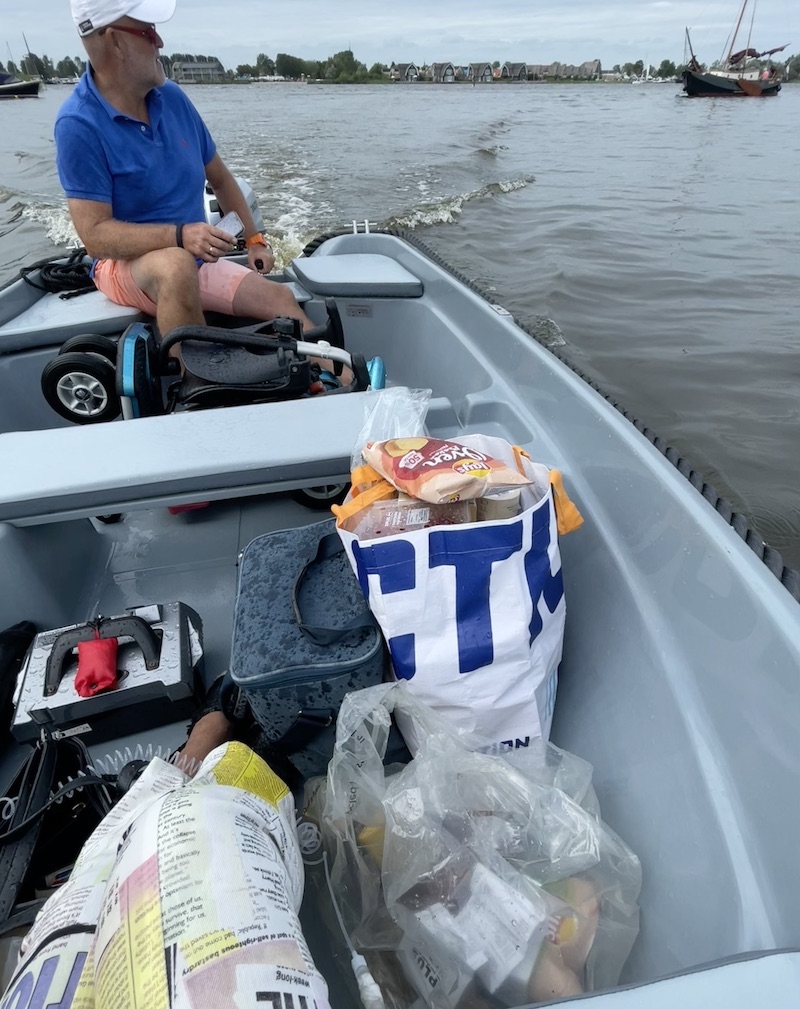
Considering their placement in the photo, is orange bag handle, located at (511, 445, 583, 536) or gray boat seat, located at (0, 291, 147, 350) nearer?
orange bag handle, located at (511, 445, 583, 536)

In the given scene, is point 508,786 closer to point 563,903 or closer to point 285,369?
point 563,903

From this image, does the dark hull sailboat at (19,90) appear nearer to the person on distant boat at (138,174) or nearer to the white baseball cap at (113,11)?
the person on distant boat at (138,174)

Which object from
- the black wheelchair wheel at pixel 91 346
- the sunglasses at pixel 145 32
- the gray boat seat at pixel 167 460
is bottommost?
the gray boat seat at pixel 167 460

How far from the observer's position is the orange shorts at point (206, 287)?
7.87 feet

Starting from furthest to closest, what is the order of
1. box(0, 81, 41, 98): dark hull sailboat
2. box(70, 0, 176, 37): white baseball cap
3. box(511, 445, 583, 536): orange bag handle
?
box(0, 81, 41, 98): dark hull sailboat → box(70, 0, 176, 37): white baseball cap → box(511, 445, 583, 536): orange bag handle

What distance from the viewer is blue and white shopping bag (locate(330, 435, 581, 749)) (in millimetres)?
1035

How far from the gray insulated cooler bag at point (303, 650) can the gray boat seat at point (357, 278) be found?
6.01 ft

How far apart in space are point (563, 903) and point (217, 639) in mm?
1077

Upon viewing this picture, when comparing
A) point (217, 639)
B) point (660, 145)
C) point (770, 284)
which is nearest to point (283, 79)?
point (660, 145)

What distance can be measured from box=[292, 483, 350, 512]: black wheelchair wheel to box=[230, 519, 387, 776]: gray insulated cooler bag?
2.27ft

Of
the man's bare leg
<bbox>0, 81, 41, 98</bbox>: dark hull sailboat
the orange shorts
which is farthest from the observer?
<bbox>0, 81, 41, 98</bbox>: dark hull sailboat

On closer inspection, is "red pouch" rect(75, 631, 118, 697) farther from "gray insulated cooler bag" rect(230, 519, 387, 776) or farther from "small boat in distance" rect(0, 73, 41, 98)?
"small boat in distance" rect(0, 73, 41, 98)

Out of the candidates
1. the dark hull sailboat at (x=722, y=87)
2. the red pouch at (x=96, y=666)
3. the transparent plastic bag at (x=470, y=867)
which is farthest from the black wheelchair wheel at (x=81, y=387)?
the dark hull sailboat at (x=722, y=87)

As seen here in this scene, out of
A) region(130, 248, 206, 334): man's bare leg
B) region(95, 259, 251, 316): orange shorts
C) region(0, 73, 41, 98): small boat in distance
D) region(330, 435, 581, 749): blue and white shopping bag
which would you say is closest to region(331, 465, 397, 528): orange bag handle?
region(330, 435, 581, 749): blue and white shopping bag
